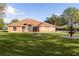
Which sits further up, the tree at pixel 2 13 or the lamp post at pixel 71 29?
the tree at pixel 2 13

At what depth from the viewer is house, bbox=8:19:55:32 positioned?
258 cm

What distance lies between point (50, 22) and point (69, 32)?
0.75 feet

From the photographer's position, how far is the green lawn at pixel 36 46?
2529 millimetres

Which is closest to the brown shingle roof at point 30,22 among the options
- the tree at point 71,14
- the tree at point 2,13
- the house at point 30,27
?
the house at point 30,27

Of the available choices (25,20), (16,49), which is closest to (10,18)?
(25,20)

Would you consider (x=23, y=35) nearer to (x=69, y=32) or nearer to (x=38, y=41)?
(x=38, y=41)

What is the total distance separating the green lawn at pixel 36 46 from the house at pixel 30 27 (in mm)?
83

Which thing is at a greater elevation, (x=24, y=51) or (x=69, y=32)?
(x=69, y=32)

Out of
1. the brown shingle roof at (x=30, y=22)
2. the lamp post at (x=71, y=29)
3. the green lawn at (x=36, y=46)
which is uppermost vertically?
the brown shingle roof at (x=30, y=22)

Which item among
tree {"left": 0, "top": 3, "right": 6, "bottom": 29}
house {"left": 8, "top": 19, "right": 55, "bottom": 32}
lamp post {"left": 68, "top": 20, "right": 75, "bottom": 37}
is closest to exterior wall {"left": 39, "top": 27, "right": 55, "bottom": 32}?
house {"left": 8, "top": 19, "right": 55, "bottom": 32}

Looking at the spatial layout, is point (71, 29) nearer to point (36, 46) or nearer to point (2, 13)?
point (36, 46)

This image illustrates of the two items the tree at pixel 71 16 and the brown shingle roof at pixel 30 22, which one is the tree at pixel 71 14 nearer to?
the tree at pixel 71 16

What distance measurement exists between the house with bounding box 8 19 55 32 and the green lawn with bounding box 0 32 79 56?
83 mm

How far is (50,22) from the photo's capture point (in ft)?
8.46
